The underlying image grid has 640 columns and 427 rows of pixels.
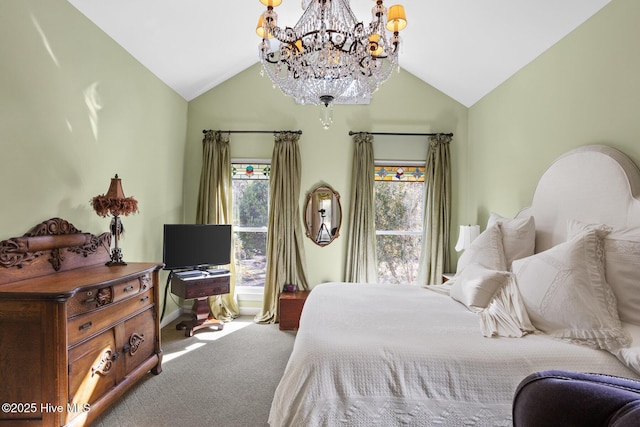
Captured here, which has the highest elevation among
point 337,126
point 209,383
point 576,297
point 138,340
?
point 337,126

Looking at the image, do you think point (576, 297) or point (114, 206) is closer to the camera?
point (576, 297)

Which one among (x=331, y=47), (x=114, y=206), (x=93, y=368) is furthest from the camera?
(x=114, y=206)

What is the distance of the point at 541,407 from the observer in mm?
721

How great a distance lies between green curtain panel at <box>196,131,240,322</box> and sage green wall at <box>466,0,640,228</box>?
309 centimetres

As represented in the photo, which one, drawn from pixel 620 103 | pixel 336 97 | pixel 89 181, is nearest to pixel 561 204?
pixel 620 103

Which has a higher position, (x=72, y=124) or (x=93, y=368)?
(x=72, y=124)

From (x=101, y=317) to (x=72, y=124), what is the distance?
4.70ft

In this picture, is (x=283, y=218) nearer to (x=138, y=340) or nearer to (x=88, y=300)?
(x=138, y=340)

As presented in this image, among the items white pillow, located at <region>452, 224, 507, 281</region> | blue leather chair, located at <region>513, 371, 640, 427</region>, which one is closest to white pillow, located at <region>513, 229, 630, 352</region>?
white pillow, located at <region>452, 224, 507, 281</region>

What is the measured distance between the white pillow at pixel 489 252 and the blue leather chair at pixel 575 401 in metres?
1.71

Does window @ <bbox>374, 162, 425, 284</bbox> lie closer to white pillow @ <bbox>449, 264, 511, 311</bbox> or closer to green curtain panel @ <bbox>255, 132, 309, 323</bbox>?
green curtain panel @ <bbox>255, 132, 309, 323</bbox>

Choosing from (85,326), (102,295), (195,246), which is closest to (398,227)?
(195,246)

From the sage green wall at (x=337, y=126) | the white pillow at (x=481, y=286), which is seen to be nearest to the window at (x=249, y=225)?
the sage green wall at (x=337, y=126)

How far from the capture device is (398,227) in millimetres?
4285
